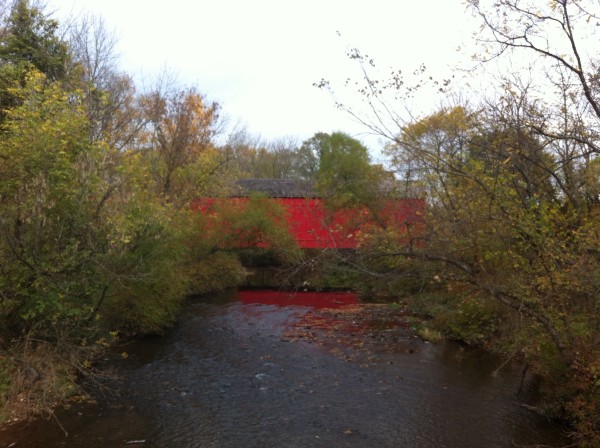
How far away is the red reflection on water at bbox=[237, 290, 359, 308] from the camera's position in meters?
20.1

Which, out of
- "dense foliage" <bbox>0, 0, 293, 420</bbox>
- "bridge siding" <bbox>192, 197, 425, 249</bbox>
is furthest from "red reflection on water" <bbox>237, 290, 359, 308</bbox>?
"dense foliage" <bbox>0, 0, 293, 420</bbox>

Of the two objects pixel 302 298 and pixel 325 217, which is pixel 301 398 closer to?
pixel 302 298

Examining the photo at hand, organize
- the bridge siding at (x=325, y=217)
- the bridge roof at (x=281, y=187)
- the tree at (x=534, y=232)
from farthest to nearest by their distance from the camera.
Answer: the bridge roof at (x=281, y=187) < the bridge siding at (x=325, y=217) < the tree at (x=534, y=232)

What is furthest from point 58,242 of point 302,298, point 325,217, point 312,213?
point 312,213

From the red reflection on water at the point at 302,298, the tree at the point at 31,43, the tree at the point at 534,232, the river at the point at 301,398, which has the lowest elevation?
the river at the point at 301,398

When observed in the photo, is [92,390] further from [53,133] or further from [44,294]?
[53,133]

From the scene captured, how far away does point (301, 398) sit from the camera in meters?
9.48

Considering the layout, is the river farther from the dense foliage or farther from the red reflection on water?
the red reflection on water

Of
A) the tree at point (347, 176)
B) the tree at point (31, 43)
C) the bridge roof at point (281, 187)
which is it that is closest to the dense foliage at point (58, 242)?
the tree at point (31, 43)

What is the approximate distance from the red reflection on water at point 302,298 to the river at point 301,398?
505 centimetres

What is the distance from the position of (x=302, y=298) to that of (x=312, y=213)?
6.86 meters

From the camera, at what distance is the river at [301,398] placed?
7777 millimetres

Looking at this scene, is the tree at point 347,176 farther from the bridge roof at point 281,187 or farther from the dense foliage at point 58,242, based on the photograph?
the dense foliage at point 58,242

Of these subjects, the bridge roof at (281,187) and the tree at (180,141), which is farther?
the bridge roof at (281,187)
